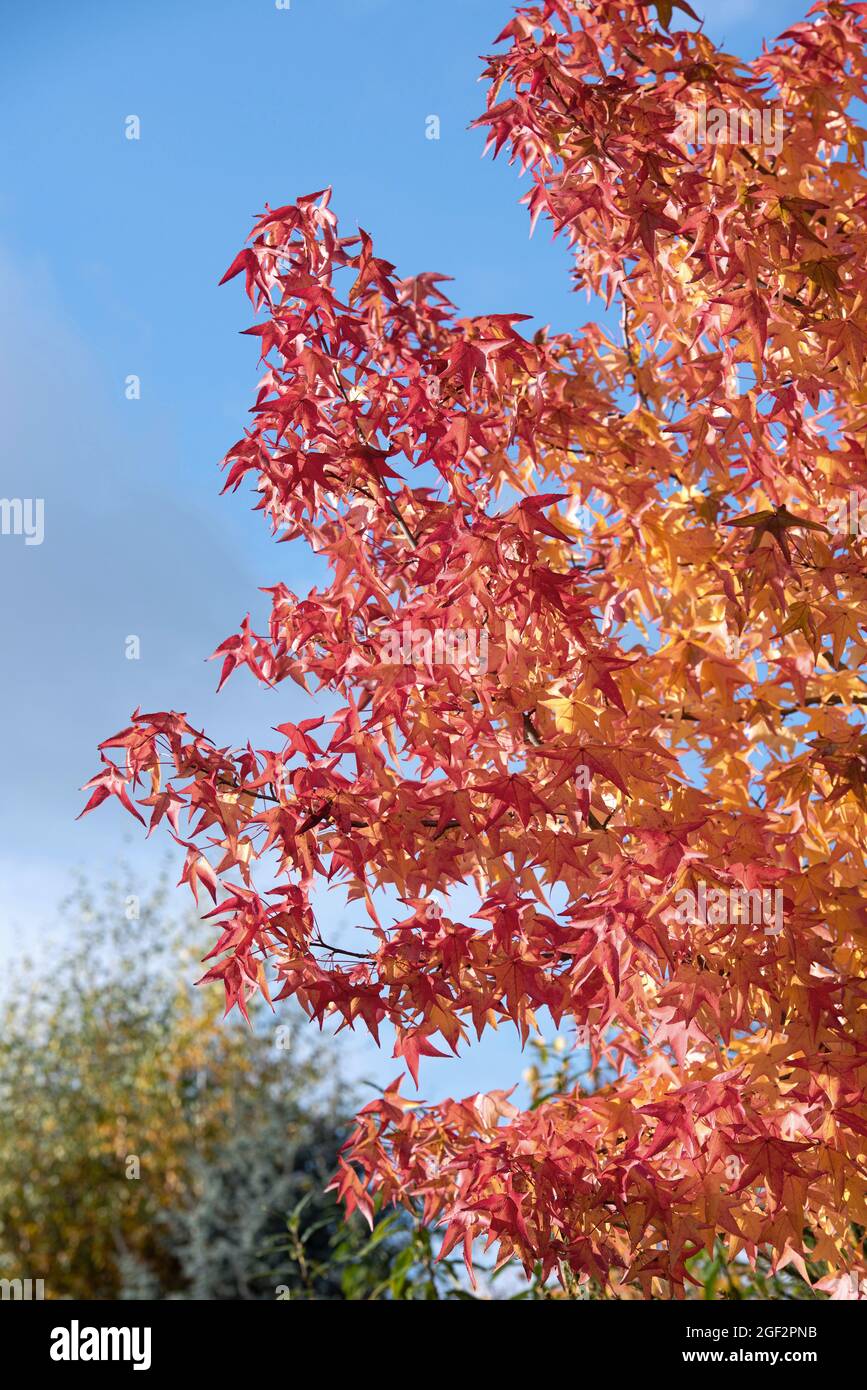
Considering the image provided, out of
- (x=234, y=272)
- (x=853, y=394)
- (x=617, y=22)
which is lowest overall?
(x=853, y=394)

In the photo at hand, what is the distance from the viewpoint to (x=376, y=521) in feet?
8.73

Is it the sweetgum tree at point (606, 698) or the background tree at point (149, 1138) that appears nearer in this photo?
the sweetgum tree at point (606, 698)

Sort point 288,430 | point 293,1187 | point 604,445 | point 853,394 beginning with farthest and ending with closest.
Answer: point 293,1187 → point 604,445 → point 853,394 → point 288,430

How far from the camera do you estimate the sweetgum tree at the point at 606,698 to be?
2053 millimetres

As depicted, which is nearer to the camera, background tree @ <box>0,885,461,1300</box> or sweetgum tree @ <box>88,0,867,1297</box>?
sweetgum tree @ <box>88,0,867,1297</box>

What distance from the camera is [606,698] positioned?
2195 millimetres

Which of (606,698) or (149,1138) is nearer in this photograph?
(606,698)

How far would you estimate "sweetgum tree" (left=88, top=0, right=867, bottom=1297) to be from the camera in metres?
2.05

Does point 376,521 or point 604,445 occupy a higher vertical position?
point 604,445
